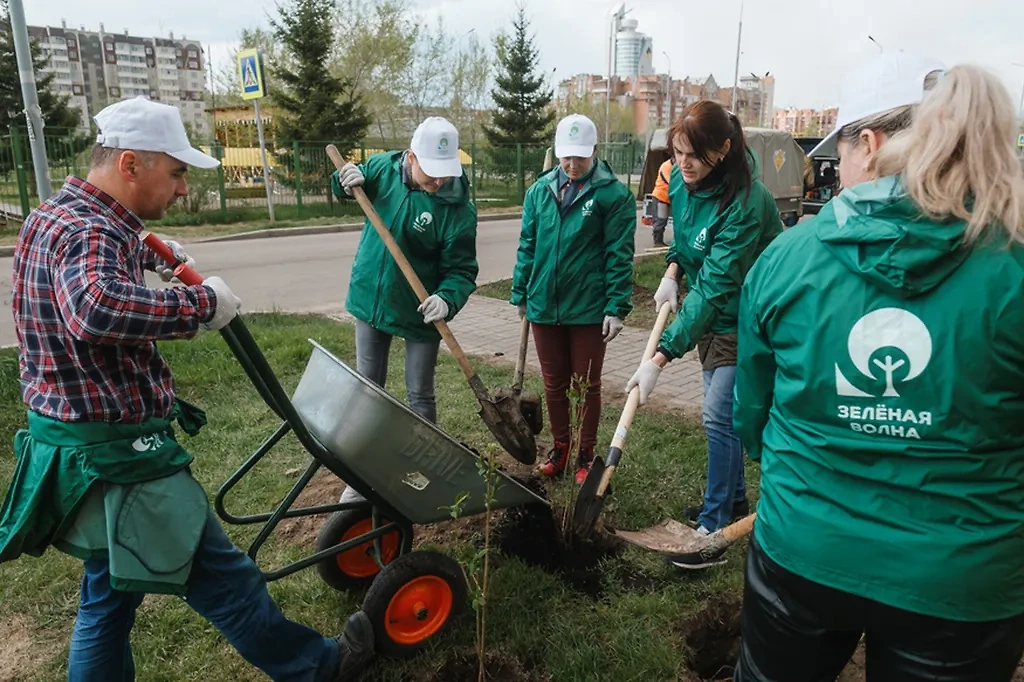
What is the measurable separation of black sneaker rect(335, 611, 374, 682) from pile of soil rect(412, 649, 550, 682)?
0.59 feet

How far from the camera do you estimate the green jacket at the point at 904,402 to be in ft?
3.84

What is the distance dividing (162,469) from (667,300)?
87.8 inches

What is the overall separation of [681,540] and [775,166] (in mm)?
13782

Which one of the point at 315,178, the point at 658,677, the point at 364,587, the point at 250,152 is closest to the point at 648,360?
the point at 658,677

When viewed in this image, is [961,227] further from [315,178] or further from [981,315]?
[315,178]

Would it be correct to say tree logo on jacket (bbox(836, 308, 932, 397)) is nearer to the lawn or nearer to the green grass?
the green grass

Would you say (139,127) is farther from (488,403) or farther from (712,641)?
(712,641)

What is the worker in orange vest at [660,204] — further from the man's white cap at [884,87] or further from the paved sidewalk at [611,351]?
the man's white cap at [884,87]

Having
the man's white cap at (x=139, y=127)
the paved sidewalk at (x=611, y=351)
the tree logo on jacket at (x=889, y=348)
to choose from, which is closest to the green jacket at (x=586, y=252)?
the paved sidewalk at (x=611, y=351)

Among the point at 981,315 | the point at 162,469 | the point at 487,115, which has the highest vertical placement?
the point at 487,115

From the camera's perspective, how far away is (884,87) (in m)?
1.40

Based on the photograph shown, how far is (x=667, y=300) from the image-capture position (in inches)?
132

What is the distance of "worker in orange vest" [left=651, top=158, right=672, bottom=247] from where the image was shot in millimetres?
8993

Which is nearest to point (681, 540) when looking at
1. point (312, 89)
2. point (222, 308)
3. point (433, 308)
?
point (433, 308)
